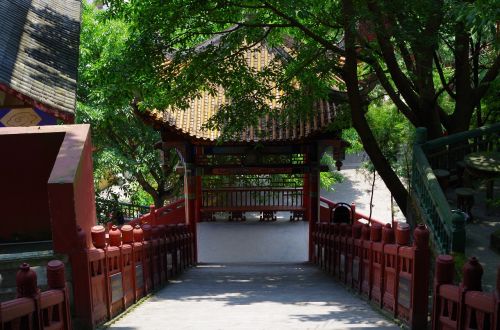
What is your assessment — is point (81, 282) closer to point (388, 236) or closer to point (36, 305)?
point (36, 305)

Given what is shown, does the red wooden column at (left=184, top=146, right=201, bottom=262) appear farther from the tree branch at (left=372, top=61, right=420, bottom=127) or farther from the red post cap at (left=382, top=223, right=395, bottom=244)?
the red post cap at (left=382, top=223, right=395, bottom=244)

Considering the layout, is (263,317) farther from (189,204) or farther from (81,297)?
(189,204)

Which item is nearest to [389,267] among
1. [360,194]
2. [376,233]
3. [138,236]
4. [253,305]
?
[376,233]

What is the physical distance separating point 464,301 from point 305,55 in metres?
5.26

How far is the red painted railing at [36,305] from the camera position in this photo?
3340 mm

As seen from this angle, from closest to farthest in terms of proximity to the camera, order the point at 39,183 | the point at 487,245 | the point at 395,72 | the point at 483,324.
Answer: the point at 483,324
the point at 487,245
the point at 39,183
the point at 395,72

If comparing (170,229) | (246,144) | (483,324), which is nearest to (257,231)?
(246,144)

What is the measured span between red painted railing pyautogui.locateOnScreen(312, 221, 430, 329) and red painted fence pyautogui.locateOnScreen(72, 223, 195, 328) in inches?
115

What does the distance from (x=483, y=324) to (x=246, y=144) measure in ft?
29.3

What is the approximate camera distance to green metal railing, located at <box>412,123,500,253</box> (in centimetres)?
537

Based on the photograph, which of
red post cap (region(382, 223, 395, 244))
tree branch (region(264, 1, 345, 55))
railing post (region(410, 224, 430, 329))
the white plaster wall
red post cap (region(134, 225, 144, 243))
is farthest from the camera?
the white plaster wall

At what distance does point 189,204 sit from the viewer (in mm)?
13516

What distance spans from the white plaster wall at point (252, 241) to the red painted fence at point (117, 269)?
4.44 m

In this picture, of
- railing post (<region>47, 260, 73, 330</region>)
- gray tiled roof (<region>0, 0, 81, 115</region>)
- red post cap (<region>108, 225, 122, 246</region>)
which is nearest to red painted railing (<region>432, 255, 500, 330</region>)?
railing post (<region>47, 260, 73, 330</region>)
